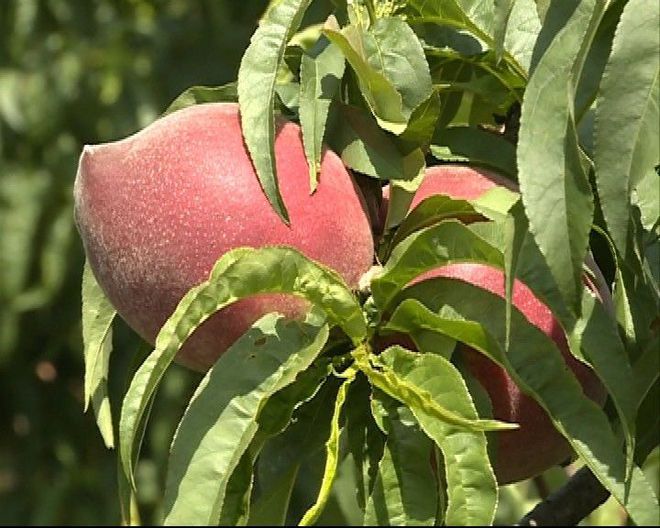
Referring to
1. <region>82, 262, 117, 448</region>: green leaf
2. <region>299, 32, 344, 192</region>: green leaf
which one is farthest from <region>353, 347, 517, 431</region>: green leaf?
<region>82, 262, 117, 448</region>: green leaf

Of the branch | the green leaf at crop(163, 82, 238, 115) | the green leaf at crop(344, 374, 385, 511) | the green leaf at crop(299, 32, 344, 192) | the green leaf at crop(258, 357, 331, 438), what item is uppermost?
the green leaf at crop(299, 32, 344, 192)

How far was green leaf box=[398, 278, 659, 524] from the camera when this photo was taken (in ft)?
2.43

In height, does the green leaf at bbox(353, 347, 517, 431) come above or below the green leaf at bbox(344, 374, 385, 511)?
above

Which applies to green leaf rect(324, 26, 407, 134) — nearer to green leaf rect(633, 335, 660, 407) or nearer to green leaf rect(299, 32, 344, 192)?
green leaf rect(299, 32, 344, 192)

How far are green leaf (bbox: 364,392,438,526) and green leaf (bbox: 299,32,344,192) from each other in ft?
0.46

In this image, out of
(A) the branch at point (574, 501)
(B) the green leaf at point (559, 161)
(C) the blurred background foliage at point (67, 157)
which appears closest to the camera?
(B) the green leaf at point (559, 161)

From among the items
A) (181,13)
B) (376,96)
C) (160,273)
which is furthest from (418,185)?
(181,13)

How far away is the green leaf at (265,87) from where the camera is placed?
796 millimetres

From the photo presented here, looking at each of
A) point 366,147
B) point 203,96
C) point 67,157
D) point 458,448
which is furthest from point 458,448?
point 67,157

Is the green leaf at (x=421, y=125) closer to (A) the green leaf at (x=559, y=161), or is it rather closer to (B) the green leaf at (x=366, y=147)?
(B) the green leaf at (x=366, y=147)

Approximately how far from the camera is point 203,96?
972 mm

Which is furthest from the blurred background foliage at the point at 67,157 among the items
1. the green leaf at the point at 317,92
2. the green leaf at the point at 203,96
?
the green leaf at the point at 317,92

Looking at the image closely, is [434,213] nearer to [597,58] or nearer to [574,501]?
[597,58]

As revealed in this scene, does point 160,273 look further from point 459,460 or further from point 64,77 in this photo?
point 64,77
